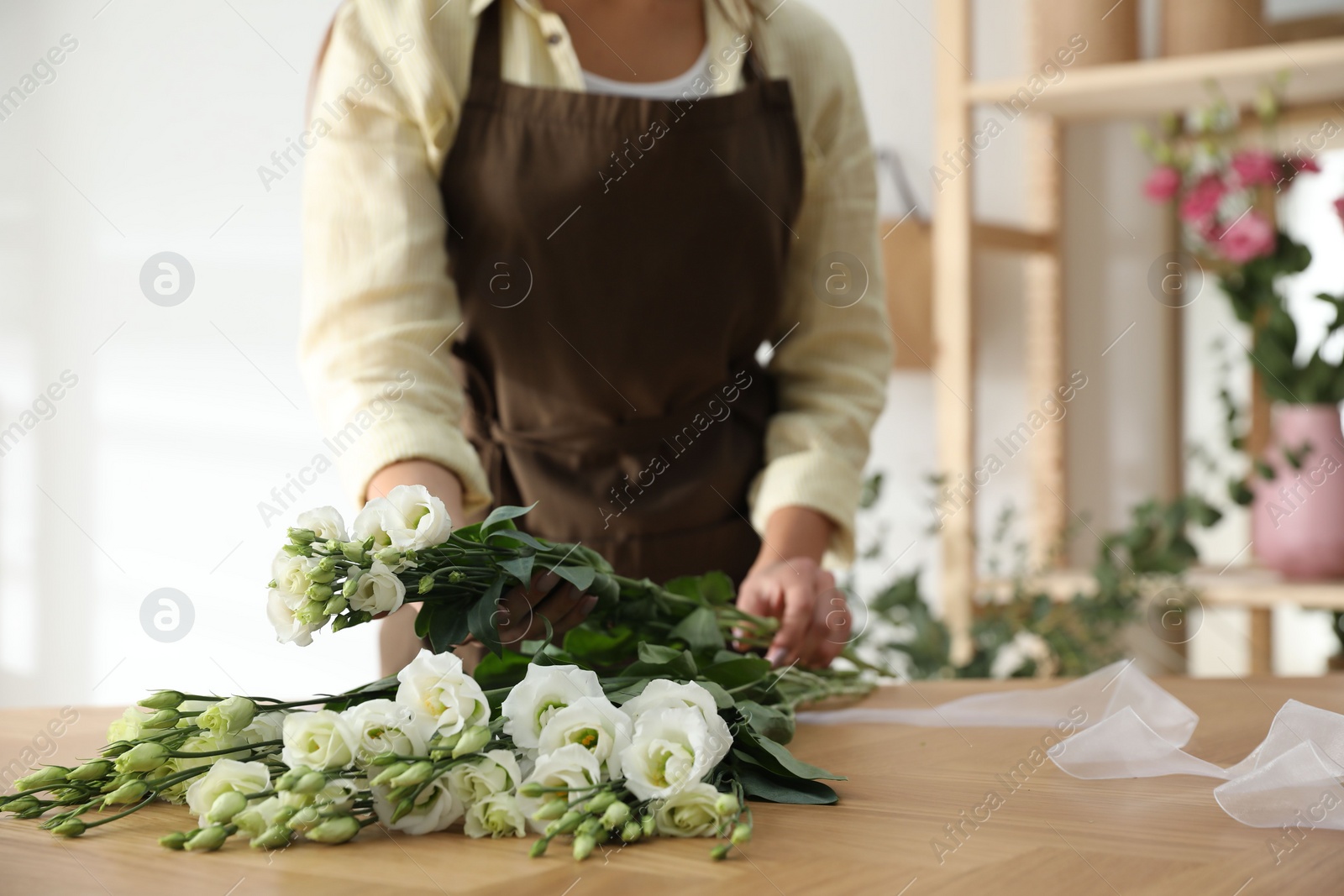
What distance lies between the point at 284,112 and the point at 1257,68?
2.20m

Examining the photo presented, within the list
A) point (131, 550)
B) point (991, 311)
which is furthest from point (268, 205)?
point (991, 311)

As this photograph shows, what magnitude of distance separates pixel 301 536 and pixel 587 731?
16 centimetres

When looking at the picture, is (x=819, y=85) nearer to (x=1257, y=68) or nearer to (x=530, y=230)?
(x=530, y=230)

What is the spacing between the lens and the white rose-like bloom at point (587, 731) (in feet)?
1.67

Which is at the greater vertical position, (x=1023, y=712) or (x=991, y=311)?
(x=991, y=311)

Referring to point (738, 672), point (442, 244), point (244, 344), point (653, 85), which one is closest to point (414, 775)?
point (738, 672)

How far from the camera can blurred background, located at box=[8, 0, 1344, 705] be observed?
7.99 feet

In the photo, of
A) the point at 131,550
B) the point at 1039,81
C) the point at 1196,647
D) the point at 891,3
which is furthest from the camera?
the point at 131,550

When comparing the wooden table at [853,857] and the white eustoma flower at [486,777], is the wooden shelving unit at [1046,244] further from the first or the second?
the white eustoma flower at [486,777]

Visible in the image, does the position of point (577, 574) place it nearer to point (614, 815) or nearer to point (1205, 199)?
point (614, 815)

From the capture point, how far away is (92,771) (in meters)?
0.55

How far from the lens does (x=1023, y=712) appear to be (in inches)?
32.3

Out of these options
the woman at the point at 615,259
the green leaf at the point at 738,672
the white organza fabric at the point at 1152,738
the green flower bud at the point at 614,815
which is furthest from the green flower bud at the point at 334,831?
the woman at the point at 615,259

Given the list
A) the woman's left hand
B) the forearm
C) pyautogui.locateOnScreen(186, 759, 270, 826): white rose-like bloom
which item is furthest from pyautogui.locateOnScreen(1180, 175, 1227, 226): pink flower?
pyautogui.locateOnScreen(186, 759, 270, 826): white rose-like bloom
